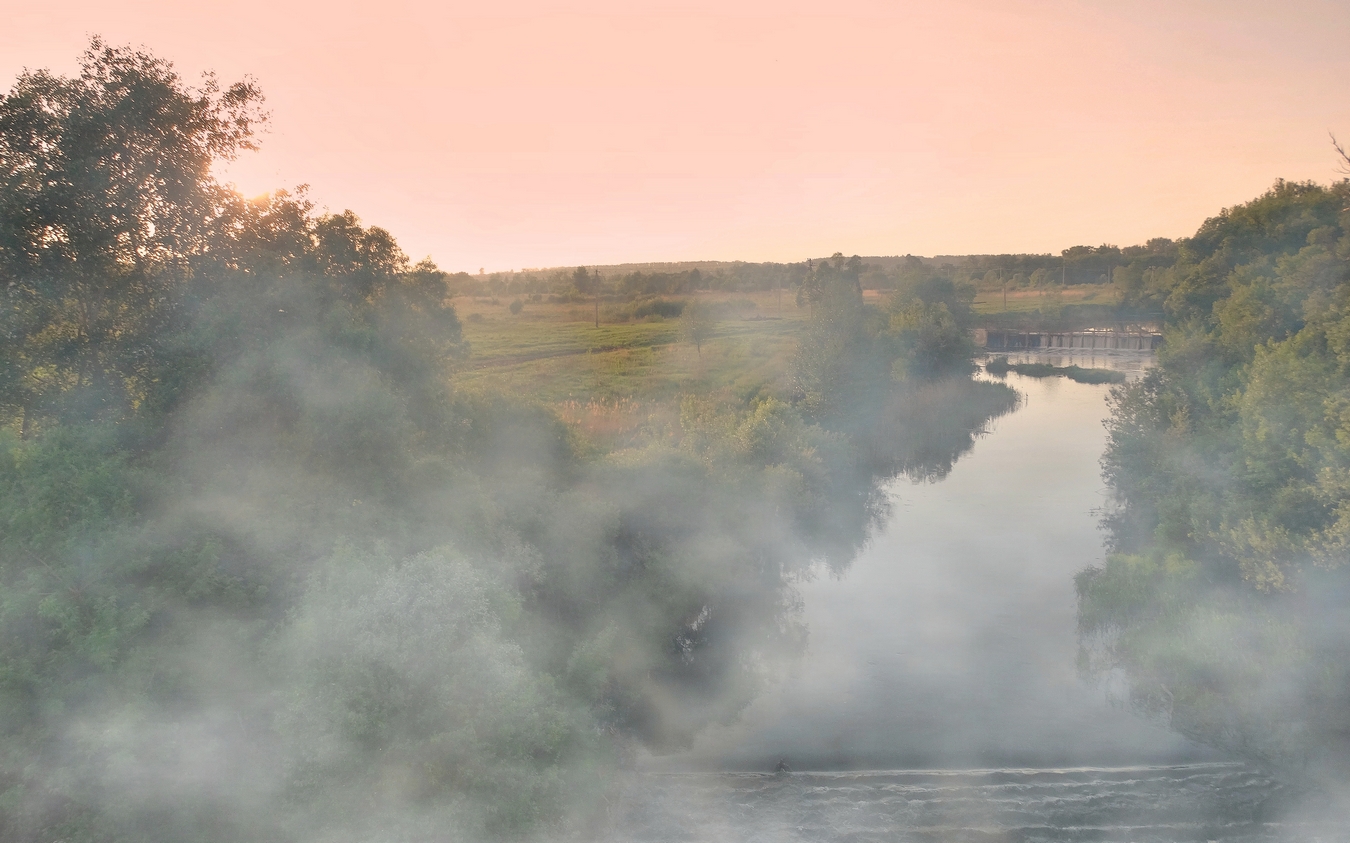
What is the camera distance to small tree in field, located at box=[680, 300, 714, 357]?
Answer: 205ft

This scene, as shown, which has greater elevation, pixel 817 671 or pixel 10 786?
pixel 10 786

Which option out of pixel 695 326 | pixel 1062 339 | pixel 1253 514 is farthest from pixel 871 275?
pixel 1253 514

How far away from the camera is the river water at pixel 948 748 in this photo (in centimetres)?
1638

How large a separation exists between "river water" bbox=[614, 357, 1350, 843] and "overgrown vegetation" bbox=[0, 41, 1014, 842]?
174 centimetres

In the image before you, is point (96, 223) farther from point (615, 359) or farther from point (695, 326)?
point (695, 326)

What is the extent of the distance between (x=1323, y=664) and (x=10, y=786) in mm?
25766

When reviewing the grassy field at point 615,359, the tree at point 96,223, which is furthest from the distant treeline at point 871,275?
the tree at point 96,223

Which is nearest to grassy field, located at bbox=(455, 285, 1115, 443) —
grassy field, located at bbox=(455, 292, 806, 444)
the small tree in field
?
grassy field, located at bbox=(455, 292, 806, 444)

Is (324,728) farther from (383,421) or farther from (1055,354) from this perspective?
(1055,354)

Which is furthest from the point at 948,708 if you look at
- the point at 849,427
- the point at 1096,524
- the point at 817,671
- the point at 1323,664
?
the point at 849,427

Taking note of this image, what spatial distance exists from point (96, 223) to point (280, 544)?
7.88 metres

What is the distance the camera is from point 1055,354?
323 ft

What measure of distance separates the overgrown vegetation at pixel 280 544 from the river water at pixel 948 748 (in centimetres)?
174

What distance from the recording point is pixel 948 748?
62.2ft
